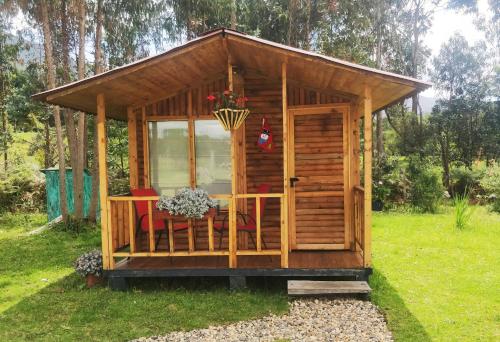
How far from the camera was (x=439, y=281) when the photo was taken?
17.3ft

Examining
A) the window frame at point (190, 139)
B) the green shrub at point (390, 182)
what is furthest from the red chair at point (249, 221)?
the green shrub at point (390, 182)

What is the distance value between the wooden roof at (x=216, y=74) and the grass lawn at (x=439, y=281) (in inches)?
87.9

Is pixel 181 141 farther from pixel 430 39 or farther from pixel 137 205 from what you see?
pixel 430 39

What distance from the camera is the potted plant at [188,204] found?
4.75 metres

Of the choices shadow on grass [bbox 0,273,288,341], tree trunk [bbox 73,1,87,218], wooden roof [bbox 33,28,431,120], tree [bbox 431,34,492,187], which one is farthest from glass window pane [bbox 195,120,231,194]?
tree [bbox 431,34,492,187]

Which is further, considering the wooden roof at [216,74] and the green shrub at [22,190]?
the green shrub at [22,190]

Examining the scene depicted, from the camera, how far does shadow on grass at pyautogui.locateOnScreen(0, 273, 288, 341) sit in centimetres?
389

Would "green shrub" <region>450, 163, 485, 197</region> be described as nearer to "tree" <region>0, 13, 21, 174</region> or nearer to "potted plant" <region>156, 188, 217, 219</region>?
"potted plant" <region>156, 188, 217, 219</region>

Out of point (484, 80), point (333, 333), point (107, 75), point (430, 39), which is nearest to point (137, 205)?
point (107, 75)

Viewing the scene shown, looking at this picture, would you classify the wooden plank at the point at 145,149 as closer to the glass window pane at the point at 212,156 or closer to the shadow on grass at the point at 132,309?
the glass window pane at the point at 212,156

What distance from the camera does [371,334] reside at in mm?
3680

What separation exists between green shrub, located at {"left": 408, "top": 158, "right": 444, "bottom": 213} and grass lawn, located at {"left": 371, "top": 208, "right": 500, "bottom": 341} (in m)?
2.36

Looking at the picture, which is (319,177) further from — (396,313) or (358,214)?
(396,313)

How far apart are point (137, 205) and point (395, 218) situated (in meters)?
7.33
